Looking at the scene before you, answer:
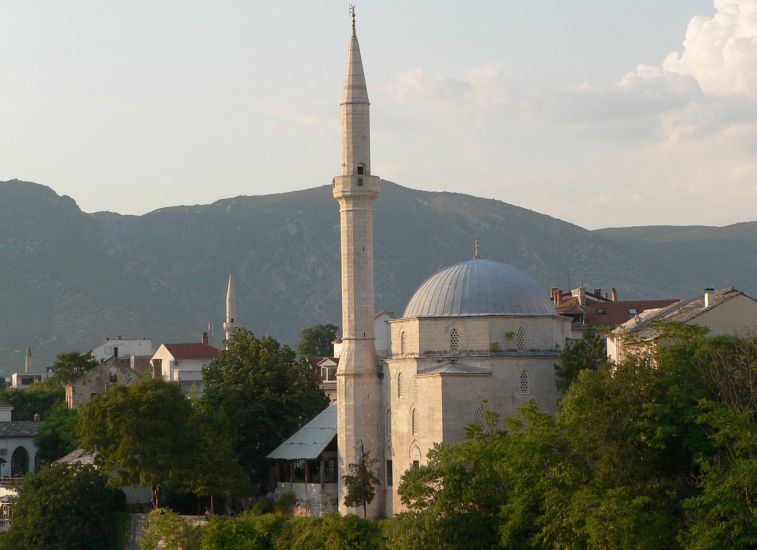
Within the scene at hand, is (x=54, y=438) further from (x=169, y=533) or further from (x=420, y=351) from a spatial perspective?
(x=420, y=351)

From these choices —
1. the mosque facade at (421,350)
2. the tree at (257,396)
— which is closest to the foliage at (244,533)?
the mosque facade at (421,350)

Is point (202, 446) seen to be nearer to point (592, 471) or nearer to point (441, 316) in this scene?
point (441, 316)

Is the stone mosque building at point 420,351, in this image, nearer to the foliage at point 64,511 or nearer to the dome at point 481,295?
the dome at point 481,295

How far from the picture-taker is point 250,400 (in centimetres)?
5941

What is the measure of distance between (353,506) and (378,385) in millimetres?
4368

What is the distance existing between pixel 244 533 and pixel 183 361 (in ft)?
187

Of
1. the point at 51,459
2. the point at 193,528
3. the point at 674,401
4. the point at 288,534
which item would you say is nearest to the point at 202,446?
the point at 193,528

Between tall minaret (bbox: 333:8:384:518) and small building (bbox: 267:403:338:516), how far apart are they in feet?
8.29

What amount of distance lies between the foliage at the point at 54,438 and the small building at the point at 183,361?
2837 cm

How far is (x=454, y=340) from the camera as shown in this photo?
1965 inches

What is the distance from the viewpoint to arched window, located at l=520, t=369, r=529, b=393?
4903cm

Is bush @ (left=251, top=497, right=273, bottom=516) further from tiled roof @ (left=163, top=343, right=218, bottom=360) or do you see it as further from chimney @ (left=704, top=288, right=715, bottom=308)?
tiled roof @ (left=163, top=343, right=218, bottom=360)

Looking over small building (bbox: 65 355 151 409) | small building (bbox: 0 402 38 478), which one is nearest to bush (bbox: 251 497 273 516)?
small building (bbox: 0 402 38 478)

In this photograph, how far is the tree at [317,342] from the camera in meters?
119
